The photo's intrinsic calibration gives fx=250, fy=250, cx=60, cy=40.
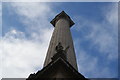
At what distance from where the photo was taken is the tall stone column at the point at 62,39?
59.9 ft

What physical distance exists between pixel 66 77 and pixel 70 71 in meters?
0.39

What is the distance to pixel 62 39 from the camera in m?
20.7

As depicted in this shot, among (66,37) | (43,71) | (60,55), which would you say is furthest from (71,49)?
(43,71)

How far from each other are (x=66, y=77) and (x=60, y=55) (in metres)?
1.72

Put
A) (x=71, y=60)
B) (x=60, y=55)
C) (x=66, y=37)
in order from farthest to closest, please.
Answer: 1. (x=66, y=37)
2. (x=71, y=60)
3. (x=60, y=55)

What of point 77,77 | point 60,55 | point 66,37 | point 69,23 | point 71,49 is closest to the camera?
point 77,77

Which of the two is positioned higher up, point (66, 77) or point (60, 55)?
point (60, 55)

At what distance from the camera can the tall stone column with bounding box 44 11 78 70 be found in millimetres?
18250

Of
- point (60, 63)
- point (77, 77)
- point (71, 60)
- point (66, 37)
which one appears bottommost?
point (77, 77)

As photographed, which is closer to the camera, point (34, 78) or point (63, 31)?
point (34, 78)

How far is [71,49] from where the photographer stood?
66.6 ft

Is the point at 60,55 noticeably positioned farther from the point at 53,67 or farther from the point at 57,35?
the point at 57,35

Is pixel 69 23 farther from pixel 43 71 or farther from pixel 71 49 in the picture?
pixel 43 71

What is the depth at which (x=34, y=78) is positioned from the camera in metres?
12.2
